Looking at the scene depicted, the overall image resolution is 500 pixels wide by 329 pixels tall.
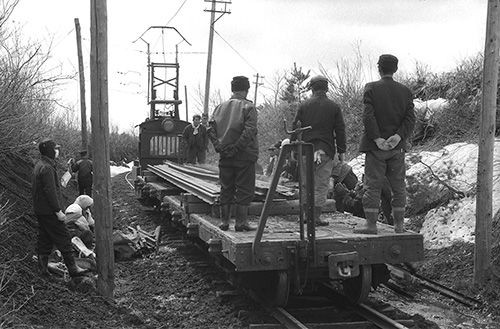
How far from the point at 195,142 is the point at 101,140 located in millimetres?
8143

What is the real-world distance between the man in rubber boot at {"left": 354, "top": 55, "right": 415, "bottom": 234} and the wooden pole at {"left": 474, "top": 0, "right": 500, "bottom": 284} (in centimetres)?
186

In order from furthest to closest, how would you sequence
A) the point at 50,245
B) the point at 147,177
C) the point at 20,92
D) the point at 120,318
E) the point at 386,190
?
the point at 147,177, the point at 20,92, the point at 386,190, the point at 50,245, the point at 120,318

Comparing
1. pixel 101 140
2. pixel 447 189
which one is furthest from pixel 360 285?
pixel 447 189

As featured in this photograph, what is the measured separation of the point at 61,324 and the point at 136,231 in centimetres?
573

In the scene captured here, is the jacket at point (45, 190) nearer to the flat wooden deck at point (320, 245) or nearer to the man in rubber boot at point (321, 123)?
the flat wooden deck at point (320, 245)

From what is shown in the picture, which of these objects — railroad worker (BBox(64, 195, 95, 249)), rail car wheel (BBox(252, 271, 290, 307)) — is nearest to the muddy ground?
rail car wheel (BBox(252, 271, 290, 307))

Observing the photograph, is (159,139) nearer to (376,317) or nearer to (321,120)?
(321,120)

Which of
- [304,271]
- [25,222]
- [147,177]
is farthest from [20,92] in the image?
[304,271]

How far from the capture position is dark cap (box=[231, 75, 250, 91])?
748 centimetres

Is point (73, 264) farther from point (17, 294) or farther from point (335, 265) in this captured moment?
point (335, 265)

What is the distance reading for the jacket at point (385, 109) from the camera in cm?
705

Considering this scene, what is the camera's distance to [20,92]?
12055 mm

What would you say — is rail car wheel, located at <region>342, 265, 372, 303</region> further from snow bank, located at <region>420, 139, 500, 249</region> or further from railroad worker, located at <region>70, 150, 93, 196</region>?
railroad worker, located at <region>70, 150, 93, 196</region>

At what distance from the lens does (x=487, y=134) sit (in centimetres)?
855
